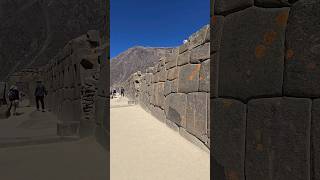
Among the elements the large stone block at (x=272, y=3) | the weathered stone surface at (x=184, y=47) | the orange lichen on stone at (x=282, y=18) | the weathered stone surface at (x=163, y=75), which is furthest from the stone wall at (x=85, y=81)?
the orange lichen on stone at (x=282, y=18)

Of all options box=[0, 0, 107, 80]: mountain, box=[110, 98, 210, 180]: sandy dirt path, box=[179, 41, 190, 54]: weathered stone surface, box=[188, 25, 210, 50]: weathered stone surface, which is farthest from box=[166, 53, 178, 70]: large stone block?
box=[0, 0, 107, 80]: mountain

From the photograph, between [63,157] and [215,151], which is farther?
[63,157]

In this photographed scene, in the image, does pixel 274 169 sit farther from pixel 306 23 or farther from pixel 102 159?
pixel 102 159

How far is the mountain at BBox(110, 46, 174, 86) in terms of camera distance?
69.9 metres

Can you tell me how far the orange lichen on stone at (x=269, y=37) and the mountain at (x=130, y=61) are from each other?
67.1 meters

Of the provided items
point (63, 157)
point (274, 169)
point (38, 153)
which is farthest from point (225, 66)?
point (38, 153)

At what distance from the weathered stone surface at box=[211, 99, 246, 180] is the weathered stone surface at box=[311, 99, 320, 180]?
400 mm

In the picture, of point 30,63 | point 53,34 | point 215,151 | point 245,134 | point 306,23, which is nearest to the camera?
point 306,23

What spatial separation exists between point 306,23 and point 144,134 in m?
4.23

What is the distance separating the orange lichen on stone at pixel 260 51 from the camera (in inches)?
49.9

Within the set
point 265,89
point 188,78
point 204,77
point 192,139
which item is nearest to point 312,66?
point 265,89

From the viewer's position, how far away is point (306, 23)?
107cm

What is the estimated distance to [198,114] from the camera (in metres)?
3.95

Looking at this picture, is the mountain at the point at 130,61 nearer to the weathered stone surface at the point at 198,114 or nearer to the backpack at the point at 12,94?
the backpack at the point at 12,94
